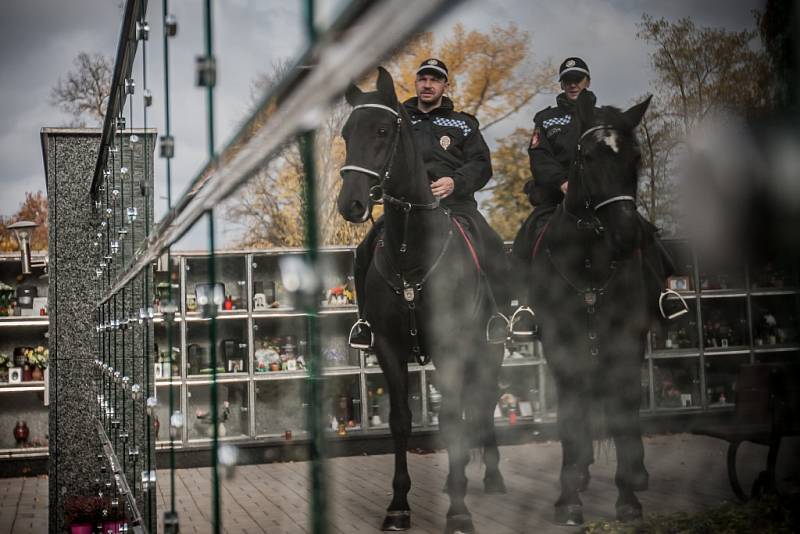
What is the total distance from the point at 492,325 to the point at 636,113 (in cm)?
55

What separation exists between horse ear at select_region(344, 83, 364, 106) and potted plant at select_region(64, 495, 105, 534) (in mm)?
4493

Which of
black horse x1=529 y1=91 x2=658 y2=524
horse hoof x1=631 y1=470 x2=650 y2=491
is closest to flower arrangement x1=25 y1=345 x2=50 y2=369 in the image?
black horse x1=529 y1=91 x2=658 y2=524

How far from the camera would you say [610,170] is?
1102 mm

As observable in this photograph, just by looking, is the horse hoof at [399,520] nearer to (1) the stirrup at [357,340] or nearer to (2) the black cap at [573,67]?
(1) the stirrup at [357,340]

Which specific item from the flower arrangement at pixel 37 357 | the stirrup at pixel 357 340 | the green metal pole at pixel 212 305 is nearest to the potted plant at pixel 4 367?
the flower arrangement at pixel 37 357

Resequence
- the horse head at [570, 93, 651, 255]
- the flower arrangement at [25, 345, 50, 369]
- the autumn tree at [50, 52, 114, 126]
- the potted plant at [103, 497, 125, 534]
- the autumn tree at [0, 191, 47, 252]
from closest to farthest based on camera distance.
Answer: the horse head at [570, 93, 651, 255]
the potted plant at [103, 497, 125, 534]
the flower arrangement at [25, 345, 50, 369]
the autumn tree at [50, 52, 114, 126]
the autumn tree at [0, 191, 47, 252]

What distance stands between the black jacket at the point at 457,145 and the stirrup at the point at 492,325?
17 cm

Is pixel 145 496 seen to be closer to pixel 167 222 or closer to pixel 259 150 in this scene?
pixel 167 222

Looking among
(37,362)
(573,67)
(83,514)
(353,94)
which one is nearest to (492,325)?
(573,67)

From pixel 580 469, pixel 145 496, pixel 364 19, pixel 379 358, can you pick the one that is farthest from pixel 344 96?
pixel 145 496

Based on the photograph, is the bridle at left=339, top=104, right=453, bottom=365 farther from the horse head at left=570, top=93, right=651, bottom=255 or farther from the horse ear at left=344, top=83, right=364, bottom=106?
the horse head at left=570, top=93, right=651, bottom=255

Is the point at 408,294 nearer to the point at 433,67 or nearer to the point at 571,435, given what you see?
the point at 571,435

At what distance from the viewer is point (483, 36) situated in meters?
0.92

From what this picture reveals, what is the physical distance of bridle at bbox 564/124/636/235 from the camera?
1078 mm
